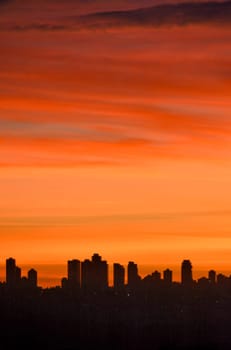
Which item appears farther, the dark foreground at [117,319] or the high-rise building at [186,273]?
the high-rise building at [186,273]

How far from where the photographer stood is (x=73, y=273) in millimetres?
123188

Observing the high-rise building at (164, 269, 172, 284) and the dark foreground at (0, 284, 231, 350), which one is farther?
the high-rise building at (164, 269, 172, 284)

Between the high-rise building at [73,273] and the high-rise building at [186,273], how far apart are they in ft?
26.4

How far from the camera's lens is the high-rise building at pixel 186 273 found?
126m

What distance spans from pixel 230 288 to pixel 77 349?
3117 centimetres

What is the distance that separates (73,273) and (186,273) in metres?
8.75

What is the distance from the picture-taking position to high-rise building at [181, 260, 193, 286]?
413ft

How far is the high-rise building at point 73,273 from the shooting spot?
400 ft

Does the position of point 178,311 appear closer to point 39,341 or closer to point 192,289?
point 192,289

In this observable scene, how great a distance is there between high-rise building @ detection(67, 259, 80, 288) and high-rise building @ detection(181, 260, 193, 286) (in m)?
8.06

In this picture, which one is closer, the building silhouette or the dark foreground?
the dark foreground

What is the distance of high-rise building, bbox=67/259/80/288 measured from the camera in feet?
400

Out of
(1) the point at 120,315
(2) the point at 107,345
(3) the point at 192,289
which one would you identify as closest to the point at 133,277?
(3) the point at 192,289

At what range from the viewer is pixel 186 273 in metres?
126
